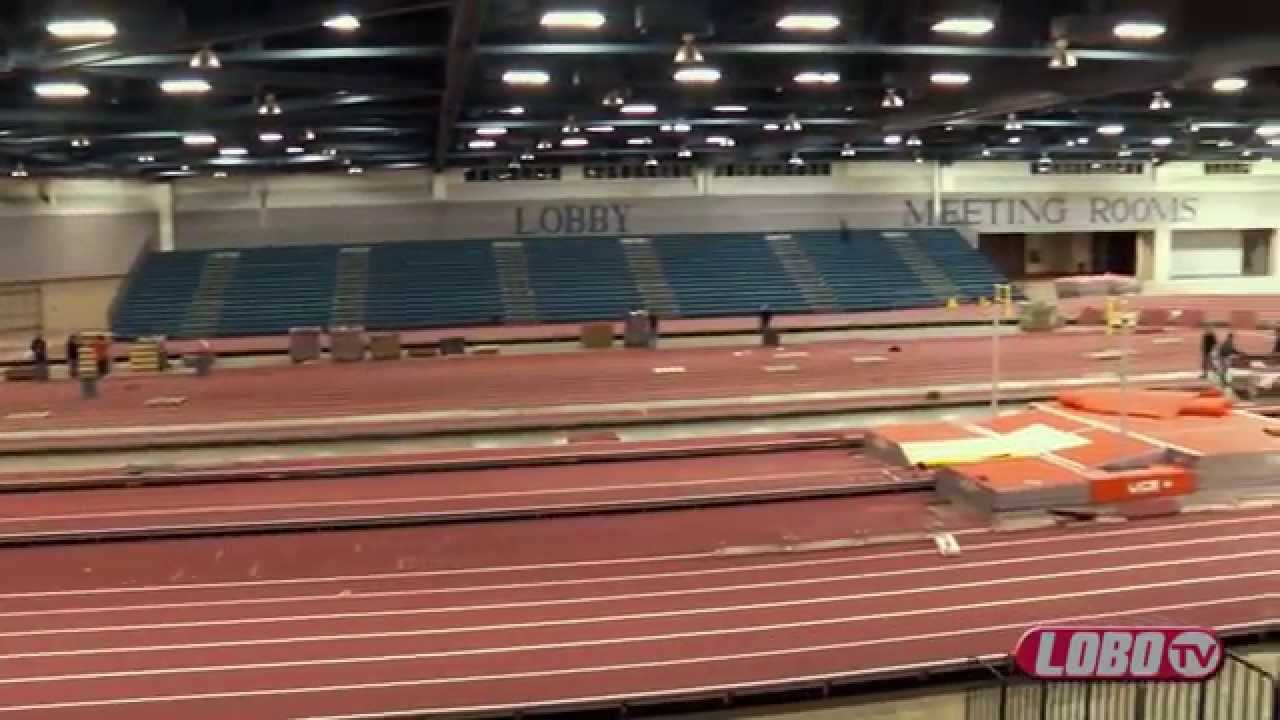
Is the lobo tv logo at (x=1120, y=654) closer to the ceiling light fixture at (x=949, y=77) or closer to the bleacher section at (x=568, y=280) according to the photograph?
the ceiling light fixture at (x=949, y=77)

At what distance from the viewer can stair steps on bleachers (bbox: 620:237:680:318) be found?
40469mm

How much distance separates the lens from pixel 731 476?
1572 cm

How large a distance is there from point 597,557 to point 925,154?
34679 mm

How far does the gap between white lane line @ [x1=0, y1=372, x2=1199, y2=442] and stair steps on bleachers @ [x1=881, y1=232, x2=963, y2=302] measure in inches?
782

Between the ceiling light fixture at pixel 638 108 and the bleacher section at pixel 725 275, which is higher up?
the ceiling light fixture at pixel 638 108

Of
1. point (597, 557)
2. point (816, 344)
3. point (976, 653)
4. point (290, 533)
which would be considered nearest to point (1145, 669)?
point (976, 653)

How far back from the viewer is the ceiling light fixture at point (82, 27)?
12364 mm

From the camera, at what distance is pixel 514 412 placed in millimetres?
20641

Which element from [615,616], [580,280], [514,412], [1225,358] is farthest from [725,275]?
[615,616]

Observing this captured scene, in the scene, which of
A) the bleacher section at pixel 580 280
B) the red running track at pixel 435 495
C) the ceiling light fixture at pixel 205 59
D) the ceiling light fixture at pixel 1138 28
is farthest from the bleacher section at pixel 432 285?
the ceiling light fixture at pixel 1138 28

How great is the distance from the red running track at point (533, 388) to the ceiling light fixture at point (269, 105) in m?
5.71

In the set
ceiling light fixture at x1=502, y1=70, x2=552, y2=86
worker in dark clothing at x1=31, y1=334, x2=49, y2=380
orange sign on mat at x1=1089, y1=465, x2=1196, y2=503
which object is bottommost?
orange sign on mat at x1=1089, y1=465, x2=1196, y2=503

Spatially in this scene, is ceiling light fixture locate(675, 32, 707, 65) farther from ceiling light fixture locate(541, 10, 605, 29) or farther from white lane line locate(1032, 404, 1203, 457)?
white lane line locate(1032, 404, 1203, 457)

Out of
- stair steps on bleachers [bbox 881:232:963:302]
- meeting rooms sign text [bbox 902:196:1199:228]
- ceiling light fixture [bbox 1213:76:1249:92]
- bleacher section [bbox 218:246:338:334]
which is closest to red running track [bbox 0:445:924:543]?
ceiling light fixture [bbox 1213:76:1249:92]
